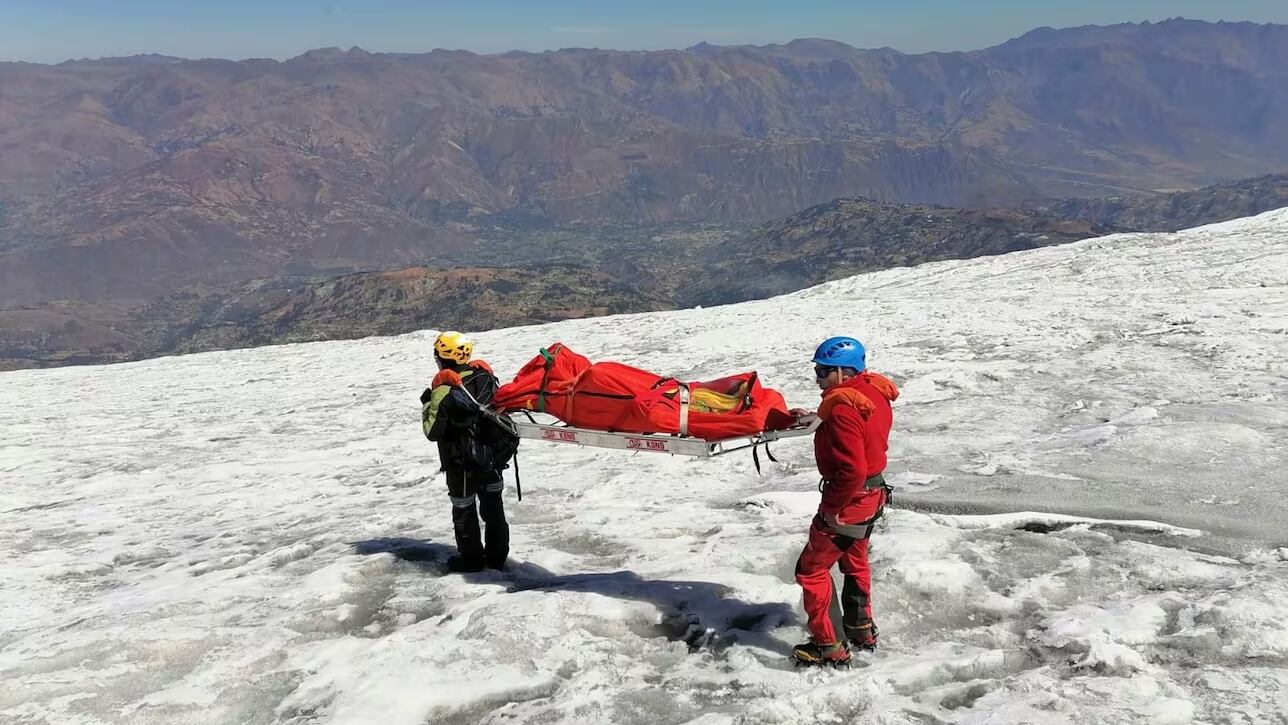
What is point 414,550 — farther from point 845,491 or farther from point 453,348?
point 845,491

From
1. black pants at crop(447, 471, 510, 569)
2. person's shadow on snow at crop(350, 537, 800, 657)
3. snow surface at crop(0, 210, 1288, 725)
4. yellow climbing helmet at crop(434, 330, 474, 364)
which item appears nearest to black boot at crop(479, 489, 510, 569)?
black pants at crop(447, 471, 510, 569)

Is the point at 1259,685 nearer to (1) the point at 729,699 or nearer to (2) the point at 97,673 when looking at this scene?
(1) the point at 729,699

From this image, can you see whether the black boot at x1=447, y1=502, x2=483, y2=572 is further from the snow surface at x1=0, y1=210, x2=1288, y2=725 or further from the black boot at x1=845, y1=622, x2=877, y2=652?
the black boot at x1=845, y1=622, x2=877, y2=652

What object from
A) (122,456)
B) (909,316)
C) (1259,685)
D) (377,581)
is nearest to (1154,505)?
(1259,685)

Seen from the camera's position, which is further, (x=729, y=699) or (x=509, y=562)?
(x=509, y=562)

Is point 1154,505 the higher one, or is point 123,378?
point 123,378

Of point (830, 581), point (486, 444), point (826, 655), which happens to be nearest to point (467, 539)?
point (486, 444)
